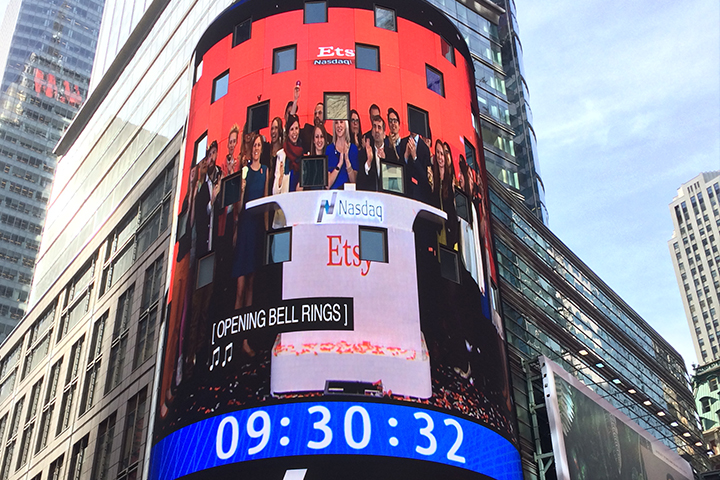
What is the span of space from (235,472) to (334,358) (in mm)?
5176

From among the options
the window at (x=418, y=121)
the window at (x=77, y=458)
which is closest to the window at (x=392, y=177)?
the window at (x=418, y=121)

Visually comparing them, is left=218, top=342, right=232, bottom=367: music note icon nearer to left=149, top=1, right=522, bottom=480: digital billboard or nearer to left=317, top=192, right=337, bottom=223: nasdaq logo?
left=149, top=1, right=522, bottom=480: digital billboard

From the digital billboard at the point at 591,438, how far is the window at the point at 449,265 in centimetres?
1002

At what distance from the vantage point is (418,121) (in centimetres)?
3794

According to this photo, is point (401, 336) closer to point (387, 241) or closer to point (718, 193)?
point (387, 241)

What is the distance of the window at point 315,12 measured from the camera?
40219 millimetres

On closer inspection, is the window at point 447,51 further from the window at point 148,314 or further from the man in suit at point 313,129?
the window at point 148,314

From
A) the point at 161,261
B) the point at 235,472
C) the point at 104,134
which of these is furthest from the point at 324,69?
the point at 104,134

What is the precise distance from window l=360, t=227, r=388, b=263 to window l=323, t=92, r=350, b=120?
5710 mm

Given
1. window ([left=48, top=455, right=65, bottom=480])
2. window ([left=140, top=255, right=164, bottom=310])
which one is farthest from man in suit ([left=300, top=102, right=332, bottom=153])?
window ([left=48, top=455, right=65, bottom=480])

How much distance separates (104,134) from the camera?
6806cm

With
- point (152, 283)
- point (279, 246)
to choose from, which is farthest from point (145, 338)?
point (279, 246)

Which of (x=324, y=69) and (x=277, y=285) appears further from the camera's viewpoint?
(x=324, y=69)

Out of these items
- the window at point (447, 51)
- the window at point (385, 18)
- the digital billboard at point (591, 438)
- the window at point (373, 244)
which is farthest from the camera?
the window at point (447, 51)
